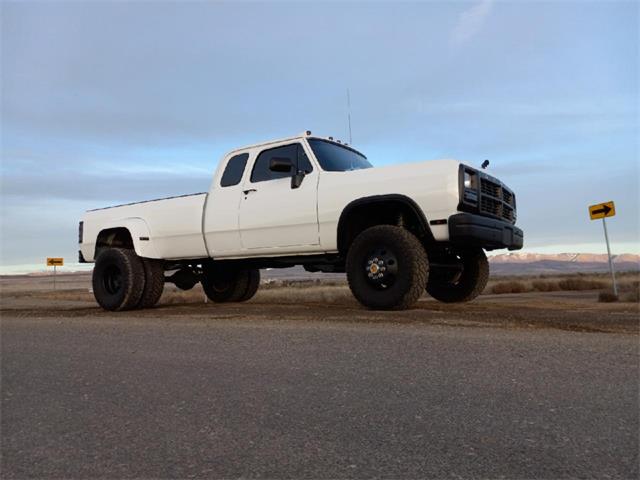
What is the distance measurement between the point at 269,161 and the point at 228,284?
11.5 ft

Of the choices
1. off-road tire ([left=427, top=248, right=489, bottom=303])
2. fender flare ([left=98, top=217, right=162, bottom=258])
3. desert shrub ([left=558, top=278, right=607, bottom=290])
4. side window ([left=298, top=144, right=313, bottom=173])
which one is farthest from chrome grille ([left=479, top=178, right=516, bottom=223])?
desert shrub ([left=558, top=278, right=607, bottom=290])

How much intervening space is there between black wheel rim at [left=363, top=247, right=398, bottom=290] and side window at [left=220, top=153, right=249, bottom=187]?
2725mm

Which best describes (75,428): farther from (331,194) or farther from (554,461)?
(331,194)

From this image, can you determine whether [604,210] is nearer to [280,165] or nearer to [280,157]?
[280,157]

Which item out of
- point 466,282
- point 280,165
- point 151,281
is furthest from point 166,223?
point 466,282

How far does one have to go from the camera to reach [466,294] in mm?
8023

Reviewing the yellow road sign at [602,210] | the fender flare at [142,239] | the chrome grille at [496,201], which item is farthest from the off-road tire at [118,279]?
the yellow road sign at [602,210]

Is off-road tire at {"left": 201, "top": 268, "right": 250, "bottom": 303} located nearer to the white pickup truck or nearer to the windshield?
the white pickup truck

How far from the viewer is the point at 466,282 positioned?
795 centimetres

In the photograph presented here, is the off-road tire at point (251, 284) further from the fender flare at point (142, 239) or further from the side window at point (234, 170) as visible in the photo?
the side window at point (234, 170)

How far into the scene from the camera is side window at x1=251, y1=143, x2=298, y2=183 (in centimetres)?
Result: 735

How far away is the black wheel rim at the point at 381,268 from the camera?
613 cm

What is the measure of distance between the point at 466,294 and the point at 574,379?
4.90 metres

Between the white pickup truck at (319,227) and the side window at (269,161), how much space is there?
2 centimetres
